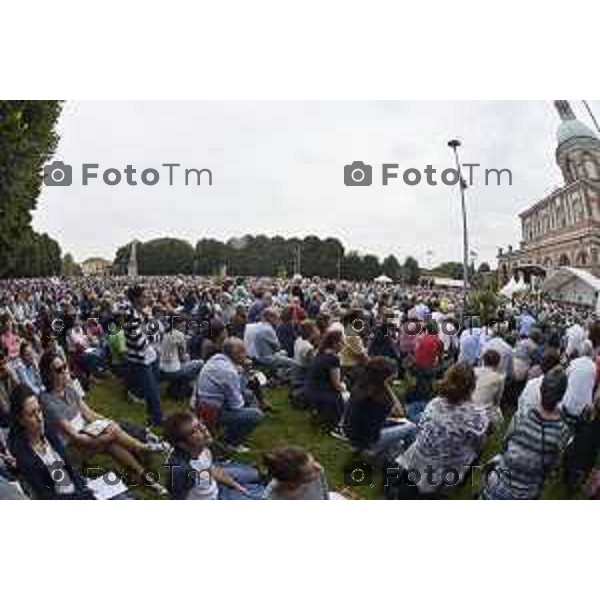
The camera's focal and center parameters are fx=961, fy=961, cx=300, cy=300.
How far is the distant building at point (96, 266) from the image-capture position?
364 inches

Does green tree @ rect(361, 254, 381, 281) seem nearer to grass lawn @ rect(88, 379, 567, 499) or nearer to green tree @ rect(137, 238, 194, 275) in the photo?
grass lawn @ rect(88, 379, 567, 499)

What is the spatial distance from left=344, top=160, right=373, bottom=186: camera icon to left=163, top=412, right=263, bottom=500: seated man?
2.61 metres

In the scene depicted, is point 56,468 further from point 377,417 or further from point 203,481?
point 377,417

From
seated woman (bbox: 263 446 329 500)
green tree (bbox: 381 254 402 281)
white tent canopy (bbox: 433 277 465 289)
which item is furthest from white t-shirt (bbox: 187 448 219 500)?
white tent canopy (bbox: 433 277 465 289)

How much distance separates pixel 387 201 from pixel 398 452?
2326mm

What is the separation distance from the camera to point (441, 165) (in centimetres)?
893

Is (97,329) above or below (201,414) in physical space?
above

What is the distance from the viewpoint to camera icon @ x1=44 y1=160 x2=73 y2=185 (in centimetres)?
884

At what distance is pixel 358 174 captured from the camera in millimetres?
8906

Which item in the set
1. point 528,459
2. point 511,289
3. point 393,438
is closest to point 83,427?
point 393,438

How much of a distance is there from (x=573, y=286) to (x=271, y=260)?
9.92 ft
